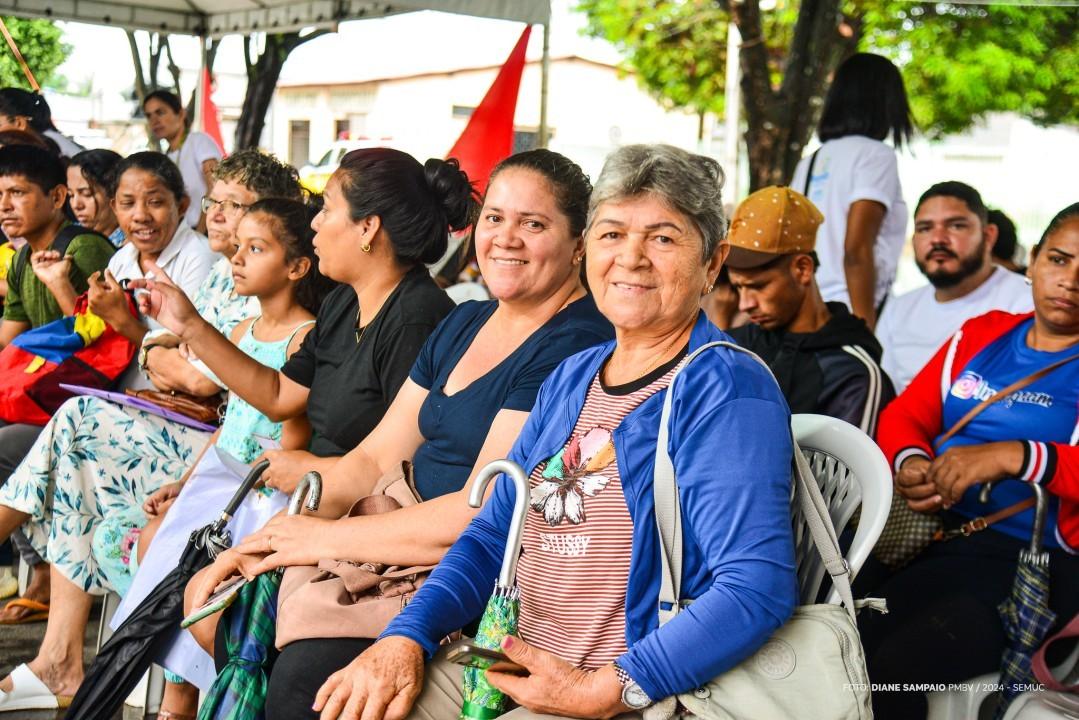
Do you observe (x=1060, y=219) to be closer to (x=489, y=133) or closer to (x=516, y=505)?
(x=516, y=505)

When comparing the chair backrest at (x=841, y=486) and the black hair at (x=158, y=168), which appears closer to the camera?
the chair backrest at (x=841, y=486)

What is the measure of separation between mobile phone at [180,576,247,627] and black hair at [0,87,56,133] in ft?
21.0

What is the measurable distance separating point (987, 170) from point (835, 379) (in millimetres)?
21840

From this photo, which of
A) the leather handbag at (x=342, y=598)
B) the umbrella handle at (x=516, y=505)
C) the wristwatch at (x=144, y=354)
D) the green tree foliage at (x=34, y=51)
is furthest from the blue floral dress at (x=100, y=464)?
the green tree foliage at (x=34, y=51)

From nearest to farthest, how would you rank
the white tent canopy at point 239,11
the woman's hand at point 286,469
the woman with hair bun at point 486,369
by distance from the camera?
1. the woman with hair bun at point 486,369
2. the woman's hand at point 286,469
3. the white tent canopy at point 239,11

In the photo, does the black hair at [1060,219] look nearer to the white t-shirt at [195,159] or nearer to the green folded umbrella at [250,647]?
the green folded umbrella at [250,647]

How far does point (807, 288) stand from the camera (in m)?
3.39

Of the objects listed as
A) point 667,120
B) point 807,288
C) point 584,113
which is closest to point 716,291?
point 807,288

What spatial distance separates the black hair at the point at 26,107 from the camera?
8047mm

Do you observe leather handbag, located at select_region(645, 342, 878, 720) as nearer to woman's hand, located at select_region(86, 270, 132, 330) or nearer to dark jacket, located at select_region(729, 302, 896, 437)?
dark jacket, located at select_region(729, 302, 896, 437)

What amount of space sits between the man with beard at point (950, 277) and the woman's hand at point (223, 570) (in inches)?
110

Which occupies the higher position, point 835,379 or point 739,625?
point 835,379

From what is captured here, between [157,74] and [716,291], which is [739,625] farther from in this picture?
[157,74]

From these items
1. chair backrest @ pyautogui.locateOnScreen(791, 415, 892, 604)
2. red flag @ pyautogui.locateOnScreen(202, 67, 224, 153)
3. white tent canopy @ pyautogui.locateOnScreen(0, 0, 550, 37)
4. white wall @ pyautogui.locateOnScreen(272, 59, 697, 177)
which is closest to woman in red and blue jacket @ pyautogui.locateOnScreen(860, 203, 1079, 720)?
chair backrest @ pyautogui.locateOnScreen(791, 415, 892, 604)
